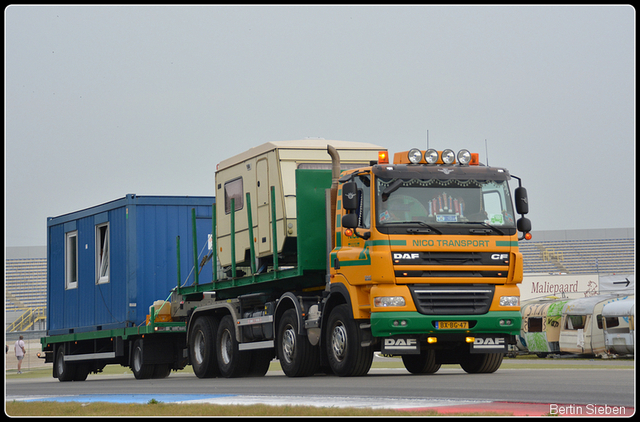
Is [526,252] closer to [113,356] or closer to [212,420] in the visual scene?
[113,356]

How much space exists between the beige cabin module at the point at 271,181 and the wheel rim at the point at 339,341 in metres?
2.02

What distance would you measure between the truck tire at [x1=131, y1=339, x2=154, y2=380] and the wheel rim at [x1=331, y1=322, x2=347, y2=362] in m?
6.70

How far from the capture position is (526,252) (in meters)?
131

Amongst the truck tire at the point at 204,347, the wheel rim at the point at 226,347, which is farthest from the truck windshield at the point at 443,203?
the truck tire at the point at 204,347

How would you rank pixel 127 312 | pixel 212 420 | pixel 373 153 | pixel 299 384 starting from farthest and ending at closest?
1. pixel 127 312
2. pixel 373 153
3. pixel 299 384
4. pixel 212 420

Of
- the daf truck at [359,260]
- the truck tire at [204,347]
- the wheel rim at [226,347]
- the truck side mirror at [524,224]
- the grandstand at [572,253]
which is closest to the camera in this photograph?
the daf truck at [359,260]

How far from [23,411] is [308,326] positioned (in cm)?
568

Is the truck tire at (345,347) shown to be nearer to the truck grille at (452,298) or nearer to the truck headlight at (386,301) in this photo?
the truck headlight at (386,301)

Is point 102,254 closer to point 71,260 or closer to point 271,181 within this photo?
point 71,260

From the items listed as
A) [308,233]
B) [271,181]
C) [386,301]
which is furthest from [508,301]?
[271,181]

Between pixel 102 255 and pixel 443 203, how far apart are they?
34.4ft

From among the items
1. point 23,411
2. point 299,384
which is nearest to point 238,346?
point 299,384

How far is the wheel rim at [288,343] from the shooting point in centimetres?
1655

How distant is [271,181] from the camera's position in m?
17.2
